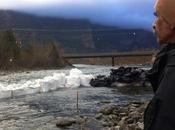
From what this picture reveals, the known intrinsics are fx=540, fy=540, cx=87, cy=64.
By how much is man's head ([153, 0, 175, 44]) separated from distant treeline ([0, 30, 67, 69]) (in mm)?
89561

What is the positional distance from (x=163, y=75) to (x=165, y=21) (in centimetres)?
30

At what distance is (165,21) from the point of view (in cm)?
300

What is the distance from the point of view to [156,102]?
9.43 ft

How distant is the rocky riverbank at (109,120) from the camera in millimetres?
18441

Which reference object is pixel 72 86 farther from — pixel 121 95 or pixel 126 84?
pixel 121 95

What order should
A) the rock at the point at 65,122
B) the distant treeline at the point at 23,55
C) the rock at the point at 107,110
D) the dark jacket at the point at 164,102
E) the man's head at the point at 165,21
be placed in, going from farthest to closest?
the distant treeline at the point at 23,55 → the rock at the point at 107,110 → the rock at the point at 65,122 → the man's head at the point at 165,21 → the dark jacket at the point at 164,102

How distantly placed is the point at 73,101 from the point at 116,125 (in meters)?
7.95

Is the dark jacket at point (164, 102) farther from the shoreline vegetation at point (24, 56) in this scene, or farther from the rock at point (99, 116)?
the shoreline vegetation at point (24, 56)

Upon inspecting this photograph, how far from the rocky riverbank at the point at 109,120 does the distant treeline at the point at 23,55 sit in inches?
2789

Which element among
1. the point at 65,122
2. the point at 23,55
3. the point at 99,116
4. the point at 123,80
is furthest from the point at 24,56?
the point at 65,122

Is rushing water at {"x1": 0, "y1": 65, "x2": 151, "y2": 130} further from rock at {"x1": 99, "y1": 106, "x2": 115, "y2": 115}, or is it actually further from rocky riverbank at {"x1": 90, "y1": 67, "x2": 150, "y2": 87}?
rocky riverbank at {"x1": 90, "y1": 67, "x2": 150, "y2": 87}

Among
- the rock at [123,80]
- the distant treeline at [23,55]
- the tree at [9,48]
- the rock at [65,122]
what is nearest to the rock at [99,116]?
the rock at [65,122]

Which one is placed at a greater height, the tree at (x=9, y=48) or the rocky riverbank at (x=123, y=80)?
the tree at (x=9, y=48)

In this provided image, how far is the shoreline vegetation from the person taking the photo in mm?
94700
